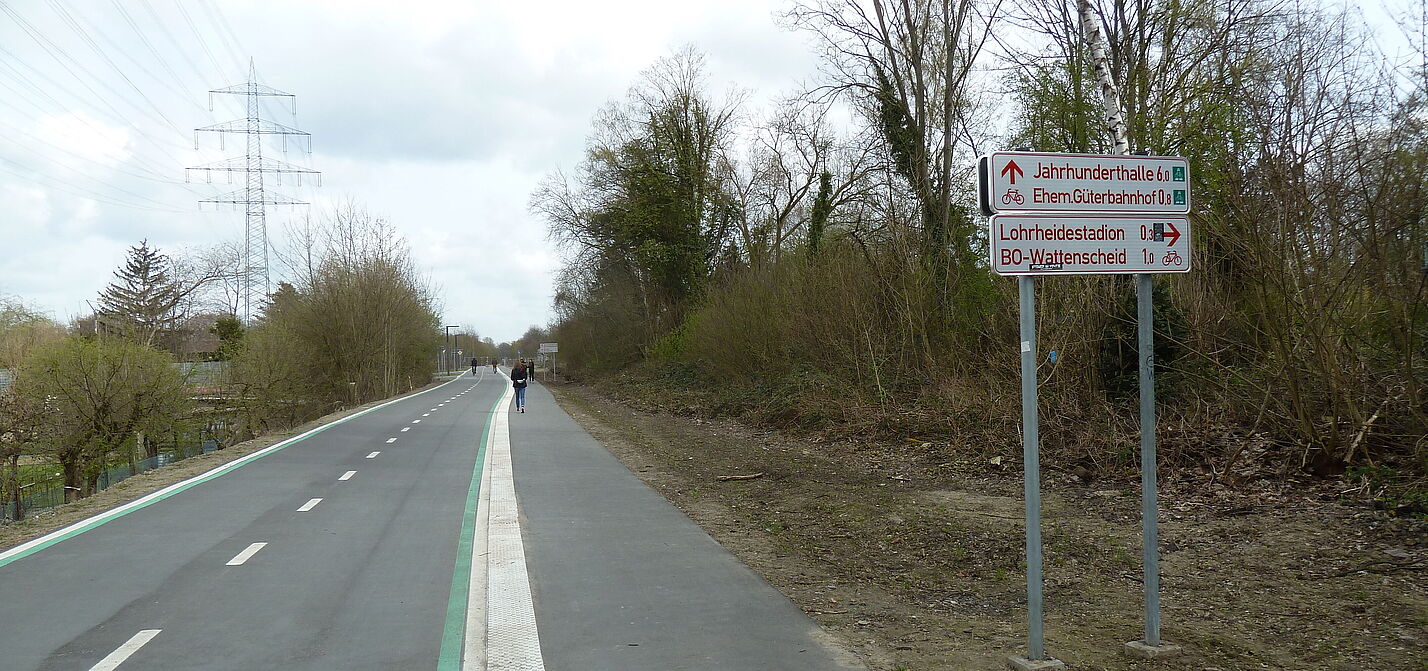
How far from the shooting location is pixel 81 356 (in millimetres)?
24844

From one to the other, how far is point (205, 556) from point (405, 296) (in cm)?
4942

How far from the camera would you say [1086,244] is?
14.6 ft

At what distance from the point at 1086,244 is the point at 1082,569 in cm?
342

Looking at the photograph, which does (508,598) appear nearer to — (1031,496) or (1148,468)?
(1031,496)

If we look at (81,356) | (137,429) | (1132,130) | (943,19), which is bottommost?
(137,429)

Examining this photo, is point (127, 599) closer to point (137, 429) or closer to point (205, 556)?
point (205, 556)

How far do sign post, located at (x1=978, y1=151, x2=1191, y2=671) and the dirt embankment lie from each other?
60 centimetres

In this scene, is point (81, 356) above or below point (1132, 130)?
below

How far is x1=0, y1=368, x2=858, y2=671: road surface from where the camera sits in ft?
16.1

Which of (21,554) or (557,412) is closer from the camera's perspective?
(21,554)

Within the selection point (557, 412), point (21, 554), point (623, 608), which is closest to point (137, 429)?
point (557, 412)

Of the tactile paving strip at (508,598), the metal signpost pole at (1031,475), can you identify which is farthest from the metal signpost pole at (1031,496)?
the tactile paving strip at (508,598)

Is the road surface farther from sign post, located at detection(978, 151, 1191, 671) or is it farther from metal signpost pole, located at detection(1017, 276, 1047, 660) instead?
sign post, located at detection(978, 151, 1191, 671)

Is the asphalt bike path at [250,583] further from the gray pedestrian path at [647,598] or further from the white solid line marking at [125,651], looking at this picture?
the gray pedestrian path at [647,598]
